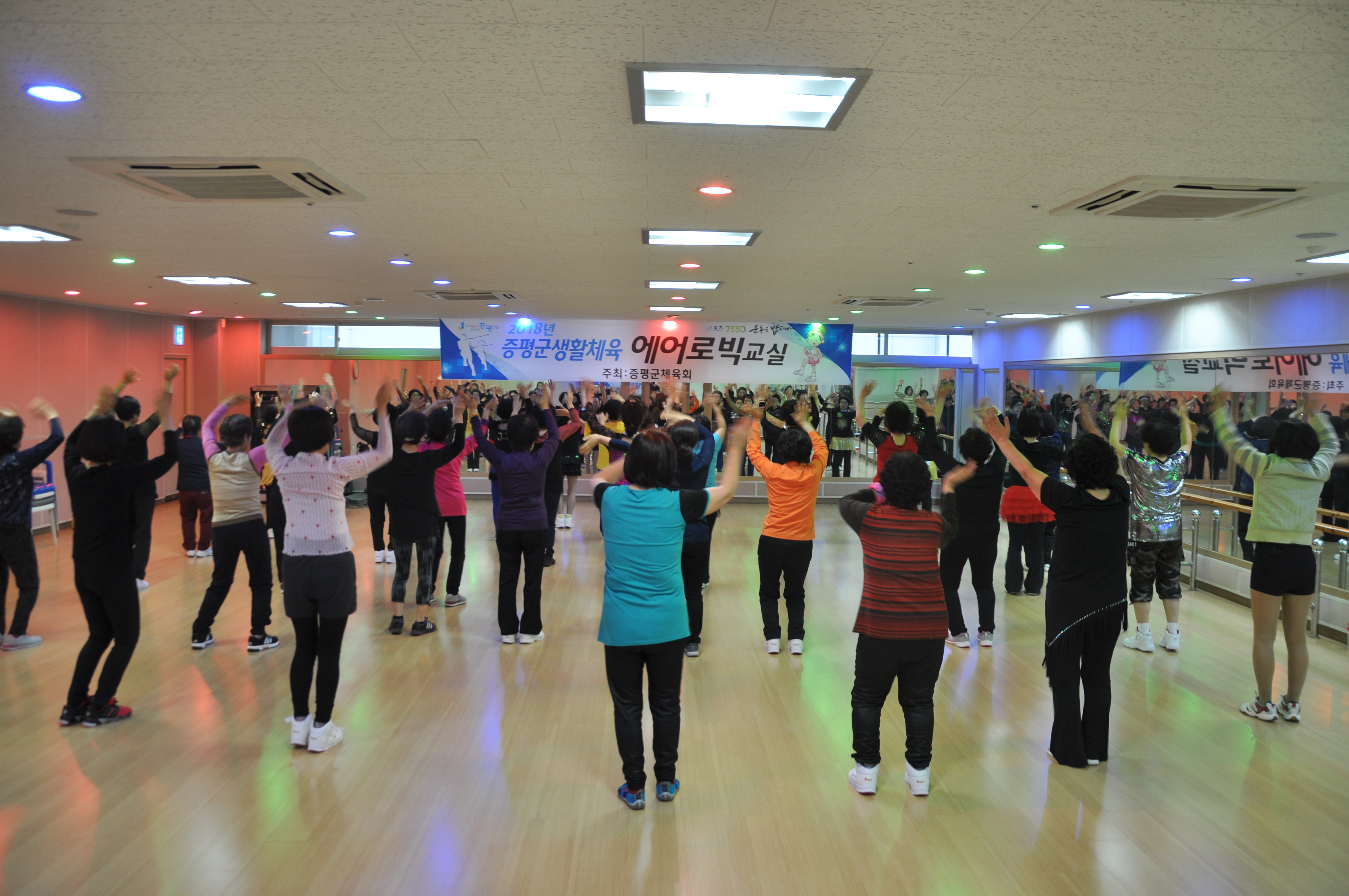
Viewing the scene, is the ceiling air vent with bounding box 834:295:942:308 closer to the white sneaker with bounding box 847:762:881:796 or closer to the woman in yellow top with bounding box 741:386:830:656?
the woman in yellow top with bounding box 741:386:830:656

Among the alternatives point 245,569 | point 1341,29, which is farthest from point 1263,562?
point 245,569

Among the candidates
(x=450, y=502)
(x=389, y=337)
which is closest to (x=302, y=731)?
(x=450, y=502)

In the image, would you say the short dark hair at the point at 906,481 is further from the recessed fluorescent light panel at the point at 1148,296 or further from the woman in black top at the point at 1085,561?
the recessed fluorescent light panel at the point at 1148,296

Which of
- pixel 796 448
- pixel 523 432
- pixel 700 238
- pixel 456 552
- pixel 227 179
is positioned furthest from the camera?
pixel 456 552

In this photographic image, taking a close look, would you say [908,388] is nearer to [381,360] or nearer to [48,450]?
[381,360]

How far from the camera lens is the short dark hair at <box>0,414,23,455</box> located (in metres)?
5.28

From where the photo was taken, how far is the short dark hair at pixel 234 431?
5547 mm

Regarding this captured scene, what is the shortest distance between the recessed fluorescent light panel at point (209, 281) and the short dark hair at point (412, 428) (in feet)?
14.5

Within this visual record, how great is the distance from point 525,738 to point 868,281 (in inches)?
247

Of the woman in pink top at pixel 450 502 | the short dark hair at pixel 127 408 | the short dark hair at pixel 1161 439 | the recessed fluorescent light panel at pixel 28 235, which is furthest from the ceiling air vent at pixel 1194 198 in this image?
the recessed fluorescent light panel at pixel 28 235

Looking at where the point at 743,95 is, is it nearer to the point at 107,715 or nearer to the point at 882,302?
the point at 107,715

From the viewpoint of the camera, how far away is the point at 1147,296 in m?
9.59

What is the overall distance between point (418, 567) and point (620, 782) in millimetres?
2908

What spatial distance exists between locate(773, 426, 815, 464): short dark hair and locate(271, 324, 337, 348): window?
40.5 feet
